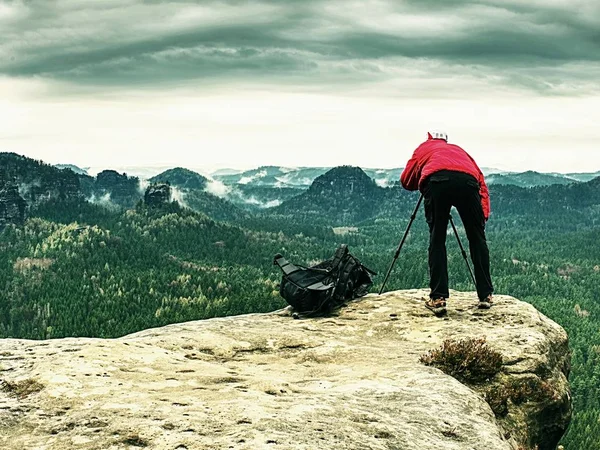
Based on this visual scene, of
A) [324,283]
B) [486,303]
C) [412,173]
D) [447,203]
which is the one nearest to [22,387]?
[324,283]

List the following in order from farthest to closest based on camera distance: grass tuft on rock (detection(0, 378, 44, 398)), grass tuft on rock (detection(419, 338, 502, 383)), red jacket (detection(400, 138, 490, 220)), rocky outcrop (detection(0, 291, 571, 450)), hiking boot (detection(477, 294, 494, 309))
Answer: hiking boot (detection(477, 294, 494, 309)) < red jacket (detection(400, 138, 490, 220)) < grass tuft on rock (detection(419, 338, 502, 383)) < grass tuft on rock (detection(0, 378, 44, 398)) < rocky outcrop (detection(0, 291, 571, 450))

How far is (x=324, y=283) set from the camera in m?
20.6

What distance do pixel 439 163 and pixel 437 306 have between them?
469cm

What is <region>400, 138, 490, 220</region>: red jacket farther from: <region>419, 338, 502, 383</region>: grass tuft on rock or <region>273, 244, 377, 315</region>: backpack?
<region>419, 338, 502, 383</region>: grass tuft on rock

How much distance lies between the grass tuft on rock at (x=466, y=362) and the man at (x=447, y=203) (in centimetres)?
455

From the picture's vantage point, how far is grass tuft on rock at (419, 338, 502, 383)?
526 inches

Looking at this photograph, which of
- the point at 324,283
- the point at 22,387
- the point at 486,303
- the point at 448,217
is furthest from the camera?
the point at 324,283

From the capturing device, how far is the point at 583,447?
9300 centimetres

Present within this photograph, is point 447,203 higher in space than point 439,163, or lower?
lower

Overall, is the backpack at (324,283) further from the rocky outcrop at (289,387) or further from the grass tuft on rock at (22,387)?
the grass tuft on rock at (22,387)

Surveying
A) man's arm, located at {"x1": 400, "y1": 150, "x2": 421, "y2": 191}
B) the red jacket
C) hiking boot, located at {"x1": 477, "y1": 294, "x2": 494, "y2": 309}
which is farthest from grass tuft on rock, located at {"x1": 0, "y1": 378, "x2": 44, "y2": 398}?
→ hiking boot, located at {"x1": 477, "y1": 294, "x2": 494, "y2": 309}

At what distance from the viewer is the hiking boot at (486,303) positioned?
18.6m

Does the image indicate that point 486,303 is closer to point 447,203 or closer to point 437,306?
point 437,306

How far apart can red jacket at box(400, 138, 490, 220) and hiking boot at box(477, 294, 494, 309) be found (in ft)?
8.92
